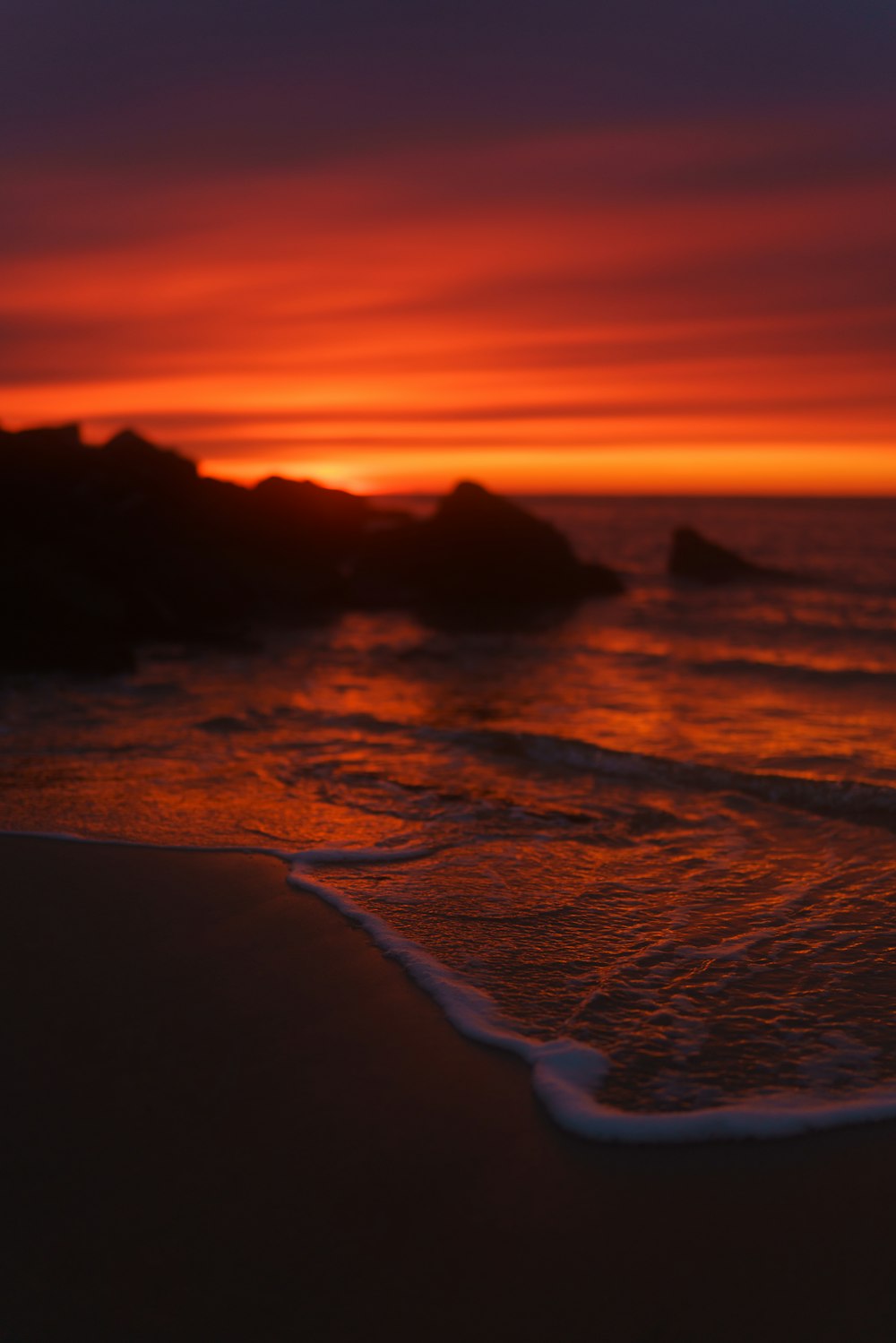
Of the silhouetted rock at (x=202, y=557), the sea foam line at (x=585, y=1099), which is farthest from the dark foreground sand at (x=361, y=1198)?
the silhouetted rock at (x=202, y=557)

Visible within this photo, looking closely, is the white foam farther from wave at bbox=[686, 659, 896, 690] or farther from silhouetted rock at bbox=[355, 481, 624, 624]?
silhouetted rock at bbox=[355, 481, 624, 624]

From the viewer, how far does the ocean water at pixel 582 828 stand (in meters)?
3.75

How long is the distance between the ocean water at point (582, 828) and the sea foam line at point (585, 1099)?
0.01 meters

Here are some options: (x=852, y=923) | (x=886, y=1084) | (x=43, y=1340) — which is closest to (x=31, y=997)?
(x=43, y=1340)

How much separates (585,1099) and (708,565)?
30789mm

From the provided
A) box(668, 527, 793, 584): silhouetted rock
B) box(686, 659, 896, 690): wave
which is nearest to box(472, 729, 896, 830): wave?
box(686, 659, 896, 690): wave

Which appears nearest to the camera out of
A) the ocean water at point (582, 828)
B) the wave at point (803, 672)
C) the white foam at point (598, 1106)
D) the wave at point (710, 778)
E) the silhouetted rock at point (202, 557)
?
the white foam at point (598, 1106)

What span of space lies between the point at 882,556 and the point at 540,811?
3882 centimetres

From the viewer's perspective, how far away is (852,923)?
496cm

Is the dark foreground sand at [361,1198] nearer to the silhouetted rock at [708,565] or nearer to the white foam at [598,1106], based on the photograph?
the white foam at [598,1106]

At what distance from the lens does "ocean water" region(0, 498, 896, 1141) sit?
3.75m

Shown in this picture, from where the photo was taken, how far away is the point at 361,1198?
2.93 metres

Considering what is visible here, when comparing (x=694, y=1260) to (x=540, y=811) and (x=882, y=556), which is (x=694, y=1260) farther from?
(x=882, y=556)

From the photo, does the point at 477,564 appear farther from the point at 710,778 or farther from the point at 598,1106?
the point at 598,1106
